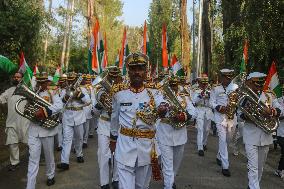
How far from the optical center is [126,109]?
5.84 meters

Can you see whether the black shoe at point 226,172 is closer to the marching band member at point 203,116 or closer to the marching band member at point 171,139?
the marching band member at point 171,139

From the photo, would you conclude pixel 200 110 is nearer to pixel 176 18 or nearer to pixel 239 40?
pixel 239 40

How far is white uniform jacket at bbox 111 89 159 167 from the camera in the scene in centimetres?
571

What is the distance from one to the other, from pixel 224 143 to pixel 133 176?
5.15m

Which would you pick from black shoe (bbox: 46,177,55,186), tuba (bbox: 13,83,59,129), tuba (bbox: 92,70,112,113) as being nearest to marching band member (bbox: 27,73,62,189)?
tuba (bbox: 13,83,59,129)

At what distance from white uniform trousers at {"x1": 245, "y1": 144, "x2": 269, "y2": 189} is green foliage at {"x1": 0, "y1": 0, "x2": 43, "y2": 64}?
38.4 feet

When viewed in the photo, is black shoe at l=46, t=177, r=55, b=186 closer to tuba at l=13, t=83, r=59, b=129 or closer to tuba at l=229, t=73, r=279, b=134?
tuba at l=13, t=83, r=59, b=129

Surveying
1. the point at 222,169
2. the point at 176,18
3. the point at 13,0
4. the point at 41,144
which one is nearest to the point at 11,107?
the point at 41,144

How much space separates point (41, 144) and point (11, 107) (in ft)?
7.26

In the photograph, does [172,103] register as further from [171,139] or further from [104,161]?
[104,161]

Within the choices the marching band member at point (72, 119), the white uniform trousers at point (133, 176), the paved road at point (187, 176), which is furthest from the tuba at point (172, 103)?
the marching band member at point (72, 119)

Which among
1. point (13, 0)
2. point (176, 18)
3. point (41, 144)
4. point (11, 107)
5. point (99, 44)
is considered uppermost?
point (176, 18)

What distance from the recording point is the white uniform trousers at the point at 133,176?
5672mm

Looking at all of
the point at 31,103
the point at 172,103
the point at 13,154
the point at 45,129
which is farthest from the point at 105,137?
the point at 13,154
